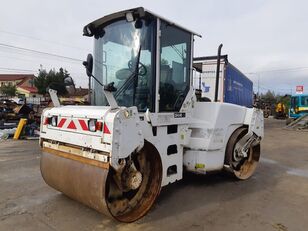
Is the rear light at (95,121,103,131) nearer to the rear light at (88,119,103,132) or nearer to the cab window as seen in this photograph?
the rear light at (88,119,103,132)

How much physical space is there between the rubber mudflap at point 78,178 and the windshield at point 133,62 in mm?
991

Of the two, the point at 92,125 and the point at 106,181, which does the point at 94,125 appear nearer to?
the point at 92,125

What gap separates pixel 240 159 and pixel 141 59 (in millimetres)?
2812

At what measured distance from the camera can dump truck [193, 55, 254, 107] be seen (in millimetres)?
6113

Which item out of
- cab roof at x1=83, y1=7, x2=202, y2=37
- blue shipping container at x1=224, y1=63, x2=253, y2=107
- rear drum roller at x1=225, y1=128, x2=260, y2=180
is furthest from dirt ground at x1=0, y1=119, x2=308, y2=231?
blue shipping container at x1=224, y1=63, x2=253, y2=107

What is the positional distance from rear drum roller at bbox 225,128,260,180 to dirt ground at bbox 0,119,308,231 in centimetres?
19

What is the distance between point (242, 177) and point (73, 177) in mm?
3258

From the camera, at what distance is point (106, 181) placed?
291cm

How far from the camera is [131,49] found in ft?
11.9

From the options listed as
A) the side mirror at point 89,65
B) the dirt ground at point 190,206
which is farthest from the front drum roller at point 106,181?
the side mirror at point 89,65

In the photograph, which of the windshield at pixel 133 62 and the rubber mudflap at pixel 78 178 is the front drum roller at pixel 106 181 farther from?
the windshield at pixel 133 62

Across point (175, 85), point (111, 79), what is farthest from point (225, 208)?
point (111, 79)

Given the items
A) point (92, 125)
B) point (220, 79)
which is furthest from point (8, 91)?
point (92, 125)

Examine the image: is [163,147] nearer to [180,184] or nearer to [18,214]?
[180,184]
